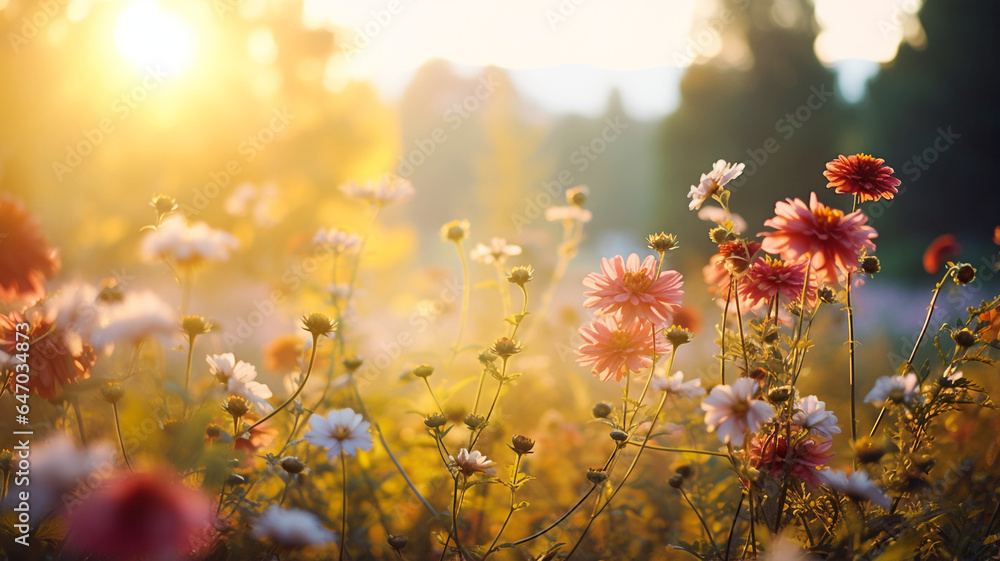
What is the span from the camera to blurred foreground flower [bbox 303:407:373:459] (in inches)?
52.6

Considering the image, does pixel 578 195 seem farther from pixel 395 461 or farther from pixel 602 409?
pixel 395 461

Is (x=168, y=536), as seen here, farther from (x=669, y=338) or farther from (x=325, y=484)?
Result: (x=325, y=484)

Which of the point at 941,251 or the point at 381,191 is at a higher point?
the point at 941,251

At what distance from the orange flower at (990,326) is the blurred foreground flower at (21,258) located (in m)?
2.69

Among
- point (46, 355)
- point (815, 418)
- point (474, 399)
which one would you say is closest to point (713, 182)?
point (815, 418)

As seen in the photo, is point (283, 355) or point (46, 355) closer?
point (46, 355)

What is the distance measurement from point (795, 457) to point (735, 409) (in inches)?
12.6

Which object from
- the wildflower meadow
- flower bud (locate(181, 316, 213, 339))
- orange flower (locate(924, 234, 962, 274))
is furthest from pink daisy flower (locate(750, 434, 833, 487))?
orange flower (locate(924, 234, 962, 274))

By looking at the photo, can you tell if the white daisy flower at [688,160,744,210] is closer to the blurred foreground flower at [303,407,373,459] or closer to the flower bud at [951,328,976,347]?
the flower bud at [951,328,976,347]

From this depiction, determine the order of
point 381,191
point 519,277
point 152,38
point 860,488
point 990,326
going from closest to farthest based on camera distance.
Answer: point 860,488 < point 990,326 < point 519,277 < point 381,191 < point 152,38

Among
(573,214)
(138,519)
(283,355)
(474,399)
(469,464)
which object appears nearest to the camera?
(138,519)

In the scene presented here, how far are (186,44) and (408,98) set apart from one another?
2204 centimetres

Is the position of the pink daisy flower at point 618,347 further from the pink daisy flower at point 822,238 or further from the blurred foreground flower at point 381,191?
the blurred foreground flower at point 381,191

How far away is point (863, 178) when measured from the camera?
141 centimetres
